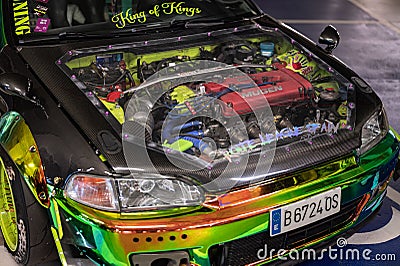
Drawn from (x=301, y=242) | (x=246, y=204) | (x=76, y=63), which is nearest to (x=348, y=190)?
(x=301, y=242)

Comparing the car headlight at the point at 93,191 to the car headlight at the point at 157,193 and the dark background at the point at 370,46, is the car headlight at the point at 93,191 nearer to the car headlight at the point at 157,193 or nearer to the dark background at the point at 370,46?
the car headlight at the point at 157,193

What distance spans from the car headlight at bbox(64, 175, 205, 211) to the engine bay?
0.16 meters

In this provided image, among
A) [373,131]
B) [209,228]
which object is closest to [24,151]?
[209,228]

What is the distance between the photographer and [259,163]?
2.35 m

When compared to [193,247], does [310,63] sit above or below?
above

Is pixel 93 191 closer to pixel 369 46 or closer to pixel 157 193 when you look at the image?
pixel 157 193

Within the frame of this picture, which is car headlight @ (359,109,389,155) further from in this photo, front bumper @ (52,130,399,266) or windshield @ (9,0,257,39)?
windshield @ (9,0,257,39)

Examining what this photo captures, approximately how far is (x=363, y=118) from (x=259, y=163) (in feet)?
2.12

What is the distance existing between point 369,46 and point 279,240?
3.95m

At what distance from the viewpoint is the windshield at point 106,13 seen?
9.59 ft

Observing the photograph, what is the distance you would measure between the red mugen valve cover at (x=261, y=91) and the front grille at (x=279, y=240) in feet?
1.82

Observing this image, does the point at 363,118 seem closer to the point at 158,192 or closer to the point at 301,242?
the point at 301,242

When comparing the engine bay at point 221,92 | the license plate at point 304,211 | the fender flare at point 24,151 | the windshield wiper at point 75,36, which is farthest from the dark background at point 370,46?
the windshield wiper at point 75,36

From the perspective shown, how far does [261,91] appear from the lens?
9.11 ft
